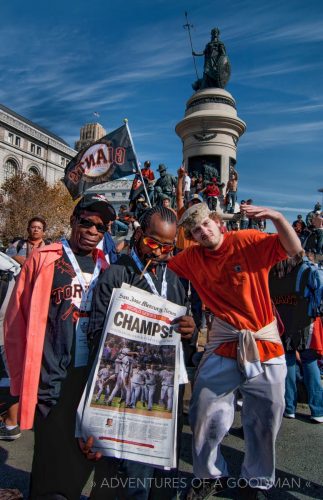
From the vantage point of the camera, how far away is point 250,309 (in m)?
2.61

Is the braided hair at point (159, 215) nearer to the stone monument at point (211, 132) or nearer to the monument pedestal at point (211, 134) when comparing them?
the stone monument at point (211, 132)

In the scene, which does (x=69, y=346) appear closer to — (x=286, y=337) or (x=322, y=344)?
(x=286, y=337)

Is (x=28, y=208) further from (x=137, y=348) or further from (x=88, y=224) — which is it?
(x=137, y=348)

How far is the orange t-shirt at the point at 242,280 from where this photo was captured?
2.61 meters

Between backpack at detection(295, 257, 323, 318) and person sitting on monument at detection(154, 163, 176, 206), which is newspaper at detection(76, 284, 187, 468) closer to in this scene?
backpack at detection(295, 257, 323, 318)

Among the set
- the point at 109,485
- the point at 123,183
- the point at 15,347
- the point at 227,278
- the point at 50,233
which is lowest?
the point at 109,485

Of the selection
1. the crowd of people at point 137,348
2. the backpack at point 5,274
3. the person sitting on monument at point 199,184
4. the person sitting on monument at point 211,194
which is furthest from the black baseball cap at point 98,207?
the person sitting on monument at point 199,184

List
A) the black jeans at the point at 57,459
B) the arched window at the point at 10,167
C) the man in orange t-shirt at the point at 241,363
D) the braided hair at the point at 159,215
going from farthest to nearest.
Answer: the arched window at the point at 10,167
the man in orange t-shirt at the point at 241,363
the braided hair at the point at 159,215
the black jeans at the point at 57,459

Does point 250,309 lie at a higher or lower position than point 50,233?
lower

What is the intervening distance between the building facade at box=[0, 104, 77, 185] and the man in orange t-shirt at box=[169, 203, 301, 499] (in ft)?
192

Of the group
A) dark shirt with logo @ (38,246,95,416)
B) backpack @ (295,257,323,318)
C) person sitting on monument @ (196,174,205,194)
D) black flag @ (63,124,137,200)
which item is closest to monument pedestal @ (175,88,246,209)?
person sitting on monument @ (196,174,205,194)

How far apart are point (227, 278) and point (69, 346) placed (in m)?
1.13

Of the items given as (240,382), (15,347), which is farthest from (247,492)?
(15,347)

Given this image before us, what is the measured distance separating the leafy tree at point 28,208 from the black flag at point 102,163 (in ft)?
98.4
